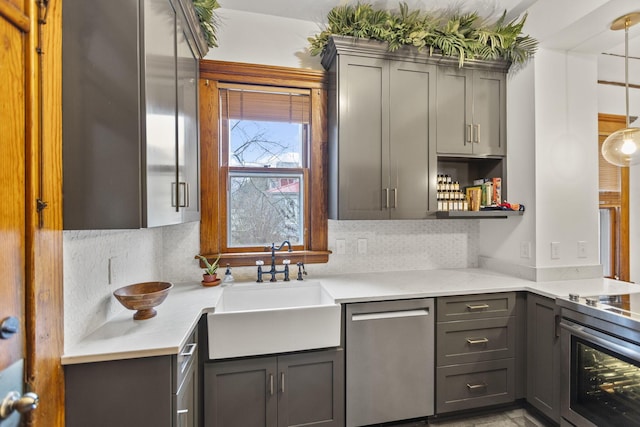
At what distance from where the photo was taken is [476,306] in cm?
208

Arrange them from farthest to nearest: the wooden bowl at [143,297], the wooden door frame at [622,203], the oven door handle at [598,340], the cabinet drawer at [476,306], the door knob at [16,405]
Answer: the wooden door frame at [622,203] < the cabinet drawer at [476,306] < the oven door handle at [598,340] < the wooden bowl at [143,297] < the door knob at [16,405]

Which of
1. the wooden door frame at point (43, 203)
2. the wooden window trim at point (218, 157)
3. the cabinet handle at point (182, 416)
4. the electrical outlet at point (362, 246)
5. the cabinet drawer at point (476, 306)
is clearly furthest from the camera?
the electrical outlet at point (362, 246)

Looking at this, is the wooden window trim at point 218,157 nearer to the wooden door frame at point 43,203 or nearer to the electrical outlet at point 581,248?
the wooden door frame at point 43,203

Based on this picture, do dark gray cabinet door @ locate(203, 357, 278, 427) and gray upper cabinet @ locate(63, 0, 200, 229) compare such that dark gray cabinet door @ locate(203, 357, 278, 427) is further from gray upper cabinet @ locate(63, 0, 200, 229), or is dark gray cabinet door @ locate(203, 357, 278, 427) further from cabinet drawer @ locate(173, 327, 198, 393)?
gray upper cabinet @ locate(63, 0, 200, 229)

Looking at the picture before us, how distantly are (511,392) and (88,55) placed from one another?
3084 mm

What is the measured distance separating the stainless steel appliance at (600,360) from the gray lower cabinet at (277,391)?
54.7 inches

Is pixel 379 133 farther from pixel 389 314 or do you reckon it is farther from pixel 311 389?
pixel 311 389

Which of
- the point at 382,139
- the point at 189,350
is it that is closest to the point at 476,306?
the point at 382,139

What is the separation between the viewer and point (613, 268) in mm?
3127

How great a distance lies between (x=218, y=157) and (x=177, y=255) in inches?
31.7

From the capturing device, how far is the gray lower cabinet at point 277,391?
169cm

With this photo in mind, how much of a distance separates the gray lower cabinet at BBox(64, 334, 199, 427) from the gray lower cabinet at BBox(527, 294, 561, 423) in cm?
221

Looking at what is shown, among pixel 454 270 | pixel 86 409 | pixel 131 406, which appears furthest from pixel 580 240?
pixel 86 409

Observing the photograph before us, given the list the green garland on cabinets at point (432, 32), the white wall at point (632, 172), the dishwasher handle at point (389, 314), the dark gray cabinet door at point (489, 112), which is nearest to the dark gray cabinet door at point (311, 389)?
the dishwasher handle at point (389, 314)
